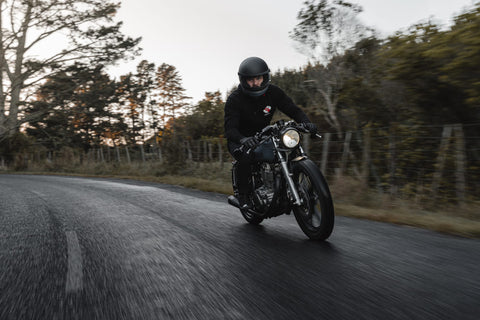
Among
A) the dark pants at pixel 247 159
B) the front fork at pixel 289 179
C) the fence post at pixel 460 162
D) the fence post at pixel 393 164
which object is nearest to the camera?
the front fork at pixel 289 179

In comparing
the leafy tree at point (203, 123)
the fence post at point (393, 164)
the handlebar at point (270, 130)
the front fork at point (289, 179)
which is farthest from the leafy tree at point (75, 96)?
the front fork at point (289, 179)

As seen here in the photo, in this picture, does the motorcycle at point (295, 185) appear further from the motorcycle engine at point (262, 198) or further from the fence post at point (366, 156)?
the fence post at point (366, 156)

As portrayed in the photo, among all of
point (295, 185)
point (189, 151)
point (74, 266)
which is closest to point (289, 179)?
point (295, 185)

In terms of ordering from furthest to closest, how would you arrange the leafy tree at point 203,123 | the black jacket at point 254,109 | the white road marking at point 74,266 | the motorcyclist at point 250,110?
the leafy tree at point 203,123 → the black jacket at point 254,109 → the motorcyclist at point 250,110 → the white road marking at point 74,266

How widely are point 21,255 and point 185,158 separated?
12773mm

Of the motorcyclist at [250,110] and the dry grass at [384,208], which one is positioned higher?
the motorcyclist at [250,110]

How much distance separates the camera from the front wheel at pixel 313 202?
11.1ft

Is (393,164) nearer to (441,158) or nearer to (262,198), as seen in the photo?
(441,158)

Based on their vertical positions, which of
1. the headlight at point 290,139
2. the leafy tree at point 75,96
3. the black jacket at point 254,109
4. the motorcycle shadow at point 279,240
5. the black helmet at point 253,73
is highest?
the leafy tree at point 75,96

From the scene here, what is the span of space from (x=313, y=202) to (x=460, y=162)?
4.67m

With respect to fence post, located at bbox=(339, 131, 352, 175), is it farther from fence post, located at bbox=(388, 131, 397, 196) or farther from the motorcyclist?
the motorcyclist

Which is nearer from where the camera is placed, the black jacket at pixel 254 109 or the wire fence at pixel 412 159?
the black jacket at pixel 254 109

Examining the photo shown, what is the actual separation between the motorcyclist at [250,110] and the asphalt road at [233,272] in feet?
2.64

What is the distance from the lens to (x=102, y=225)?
4.95m
